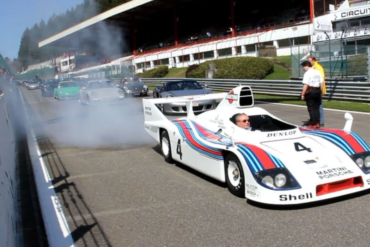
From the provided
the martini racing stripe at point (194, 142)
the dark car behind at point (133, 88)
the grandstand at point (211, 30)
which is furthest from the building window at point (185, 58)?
the martini racing stripe at point (194, 142)

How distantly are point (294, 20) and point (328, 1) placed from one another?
3993mm

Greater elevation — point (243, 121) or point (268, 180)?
point (243, 121)

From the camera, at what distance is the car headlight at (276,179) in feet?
15.5

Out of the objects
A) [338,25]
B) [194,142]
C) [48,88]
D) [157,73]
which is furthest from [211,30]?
[194,142]

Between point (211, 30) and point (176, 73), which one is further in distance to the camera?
point (211, 30)

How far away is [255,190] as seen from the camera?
488cm

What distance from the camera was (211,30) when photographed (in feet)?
177

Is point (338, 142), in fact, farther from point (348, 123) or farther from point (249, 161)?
point (249, 161)

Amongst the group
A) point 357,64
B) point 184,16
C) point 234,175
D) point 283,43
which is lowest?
point 234,175

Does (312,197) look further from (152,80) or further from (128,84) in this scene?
(152,80)

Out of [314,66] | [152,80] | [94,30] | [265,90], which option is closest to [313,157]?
[314,66]

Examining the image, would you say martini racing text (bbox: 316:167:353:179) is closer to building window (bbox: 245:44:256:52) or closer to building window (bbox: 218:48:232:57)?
building window (bbox: 245:44:256:52)

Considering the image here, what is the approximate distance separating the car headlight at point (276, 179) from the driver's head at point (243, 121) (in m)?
1.35

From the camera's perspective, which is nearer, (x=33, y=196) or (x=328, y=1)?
(x=33, y=196)
